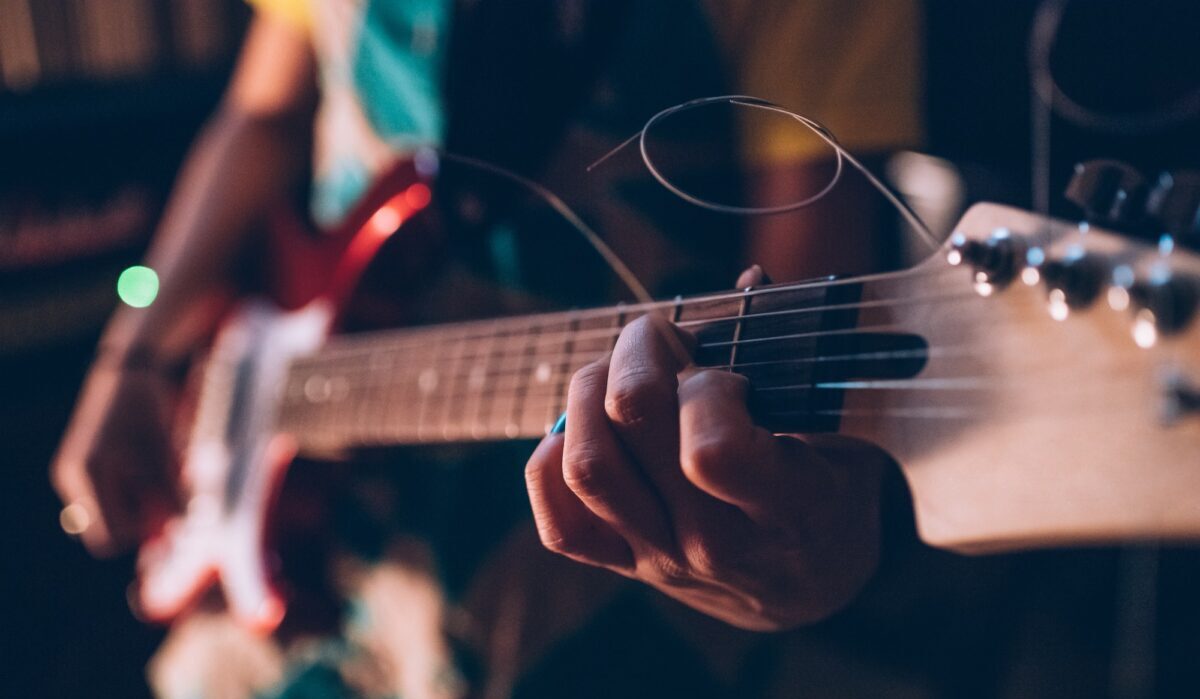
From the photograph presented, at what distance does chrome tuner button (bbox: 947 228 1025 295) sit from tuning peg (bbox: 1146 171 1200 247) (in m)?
0.04

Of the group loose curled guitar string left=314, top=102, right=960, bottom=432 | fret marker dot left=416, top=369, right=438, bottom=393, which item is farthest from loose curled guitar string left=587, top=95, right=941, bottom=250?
fret marker dot left=416, top=369, right=438, bottom=393

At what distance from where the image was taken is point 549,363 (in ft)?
1.47

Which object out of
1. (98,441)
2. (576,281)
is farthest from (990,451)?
(98,441)

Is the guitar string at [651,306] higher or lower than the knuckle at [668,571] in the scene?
higher

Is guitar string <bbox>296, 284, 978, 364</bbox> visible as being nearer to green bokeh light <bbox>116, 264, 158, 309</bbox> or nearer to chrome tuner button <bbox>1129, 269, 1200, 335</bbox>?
chrome tuner button <bbox>1129, 269, 1200, 335</bbox>

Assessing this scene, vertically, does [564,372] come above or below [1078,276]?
below

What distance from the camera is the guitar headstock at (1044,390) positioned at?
26 cm

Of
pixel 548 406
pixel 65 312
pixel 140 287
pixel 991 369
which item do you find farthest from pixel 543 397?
pixel 65 312

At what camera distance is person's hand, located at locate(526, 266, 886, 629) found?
1.08ft

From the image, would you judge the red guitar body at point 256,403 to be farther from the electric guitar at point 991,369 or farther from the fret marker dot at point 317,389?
the electric guitar at point 991,369

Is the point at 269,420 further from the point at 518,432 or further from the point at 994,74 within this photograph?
the point at 994,74

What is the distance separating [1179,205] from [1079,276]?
3cm

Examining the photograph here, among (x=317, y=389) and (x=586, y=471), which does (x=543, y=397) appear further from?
(x=317, y=389)

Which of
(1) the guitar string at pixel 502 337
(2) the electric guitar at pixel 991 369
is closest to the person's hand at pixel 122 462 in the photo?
(1) the guitar string at pixel 502 337
